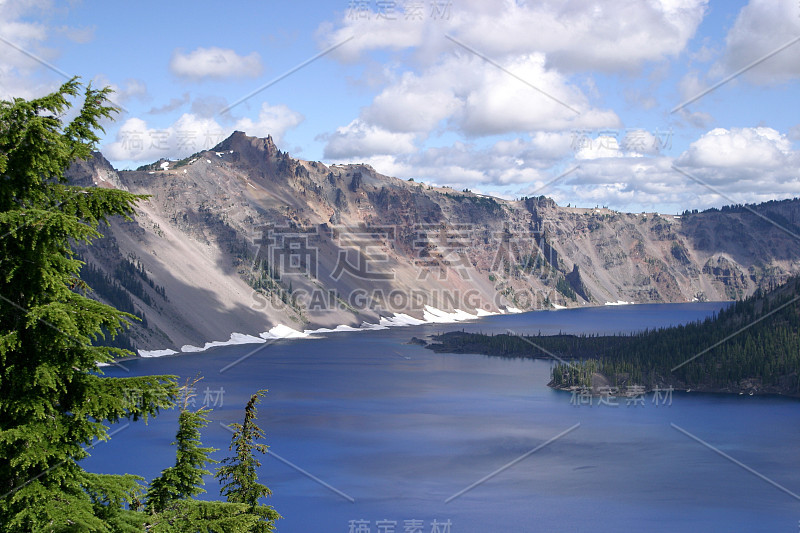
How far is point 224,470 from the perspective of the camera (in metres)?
27.0

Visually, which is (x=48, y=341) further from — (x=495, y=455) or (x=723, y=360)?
(x=723, y=360)

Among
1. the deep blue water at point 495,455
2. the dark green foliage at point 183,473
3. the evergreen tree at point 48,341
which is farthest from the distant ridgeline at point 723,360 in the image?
the evergreen tree at point 48,341

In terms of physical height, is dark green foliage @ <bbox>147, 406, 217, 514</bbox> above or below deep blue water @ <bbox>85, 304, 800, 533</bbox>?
above

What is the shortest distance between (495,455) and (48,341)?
104 metres

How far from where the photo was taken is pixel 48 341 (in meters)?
12.5

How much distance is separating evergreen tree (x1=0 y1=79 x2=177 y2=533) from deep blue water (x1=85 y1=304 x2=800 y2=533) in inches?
2681

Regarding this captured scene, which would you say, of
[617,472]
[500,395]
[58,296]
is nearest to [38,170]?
[58,296]

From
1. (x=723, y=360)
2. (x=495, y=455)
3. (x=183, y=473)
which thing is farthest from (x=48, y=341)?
(x=723, y=360)

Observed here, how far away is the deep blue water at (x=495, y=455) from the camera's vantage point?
83.6m

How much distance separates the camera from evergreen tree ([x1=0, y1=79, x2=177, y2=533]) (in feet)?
40.3

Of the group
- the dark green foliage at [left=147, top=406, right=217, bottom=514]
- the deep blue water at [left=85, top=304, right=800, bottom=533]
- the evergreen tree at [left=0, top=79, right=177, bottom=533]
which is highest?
the evergreen tree at [left=0, top=79, right=177, bottom=533]

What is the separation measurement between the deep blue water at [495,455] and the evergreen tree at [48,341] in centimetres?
6809

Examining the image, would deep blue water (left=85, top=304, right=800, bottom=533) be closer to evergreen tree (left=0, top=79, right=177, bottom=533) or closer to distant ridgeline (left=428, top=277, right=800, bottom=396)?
distant ridgeline (left=428, top=277, right=800, bottom=396)

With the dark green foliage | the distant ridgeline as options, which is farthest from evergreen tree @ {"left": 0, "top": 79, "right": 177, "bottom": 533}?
the distant ridgeline
